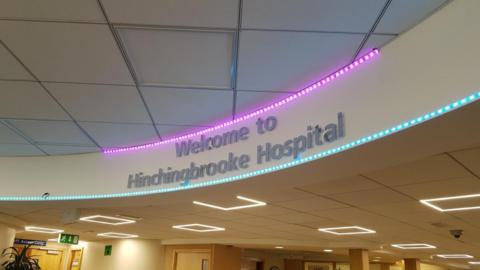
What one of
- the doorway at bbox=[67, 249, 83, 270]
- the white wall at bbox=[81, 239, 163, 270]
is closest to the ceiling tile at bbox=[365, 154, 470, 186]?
the white wall at bbox=[81, 239, 163, 270]

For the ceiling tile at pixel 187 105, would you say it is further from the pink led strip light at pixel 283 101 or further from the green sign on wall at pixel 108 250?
the green sign on wall at pixel 108 250

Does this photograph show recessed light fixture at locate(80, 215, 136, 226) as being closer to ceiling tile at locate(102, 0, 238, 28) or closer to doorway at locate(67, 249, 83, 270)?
→ ceiling tile at locate(102, 0, 238, 28)

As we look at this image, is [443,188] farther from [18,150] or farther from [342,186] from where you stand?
[18,150]

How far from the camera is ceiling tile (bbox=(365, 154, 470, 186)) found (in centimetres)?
314

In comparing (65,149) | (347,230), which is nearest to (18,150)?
(65,149)

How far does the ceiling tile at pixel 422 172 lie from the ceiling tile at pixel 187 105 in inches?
59.9

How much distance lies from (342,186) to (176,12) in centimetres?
260

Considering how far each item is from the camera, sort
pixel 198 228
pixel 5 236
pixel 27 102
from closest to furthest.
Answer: pixel 27 102 → pixel 5 236 → pixel 198 228

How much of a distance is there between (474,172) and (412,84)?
1630 millimetres

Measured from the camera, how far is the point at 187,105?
3541 millimetres

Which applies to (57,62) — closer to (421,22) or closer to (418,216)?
(421,22)

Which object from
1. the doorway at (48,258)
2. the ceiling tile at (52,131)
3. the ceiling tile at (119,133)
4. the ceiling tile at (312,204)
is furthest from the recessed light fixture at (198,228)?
the doorway at (48,258)

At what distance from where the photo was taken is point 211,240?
9688mm

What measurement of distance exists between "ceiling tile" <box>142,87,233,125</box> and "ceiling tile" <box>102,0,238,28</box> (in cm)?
90
